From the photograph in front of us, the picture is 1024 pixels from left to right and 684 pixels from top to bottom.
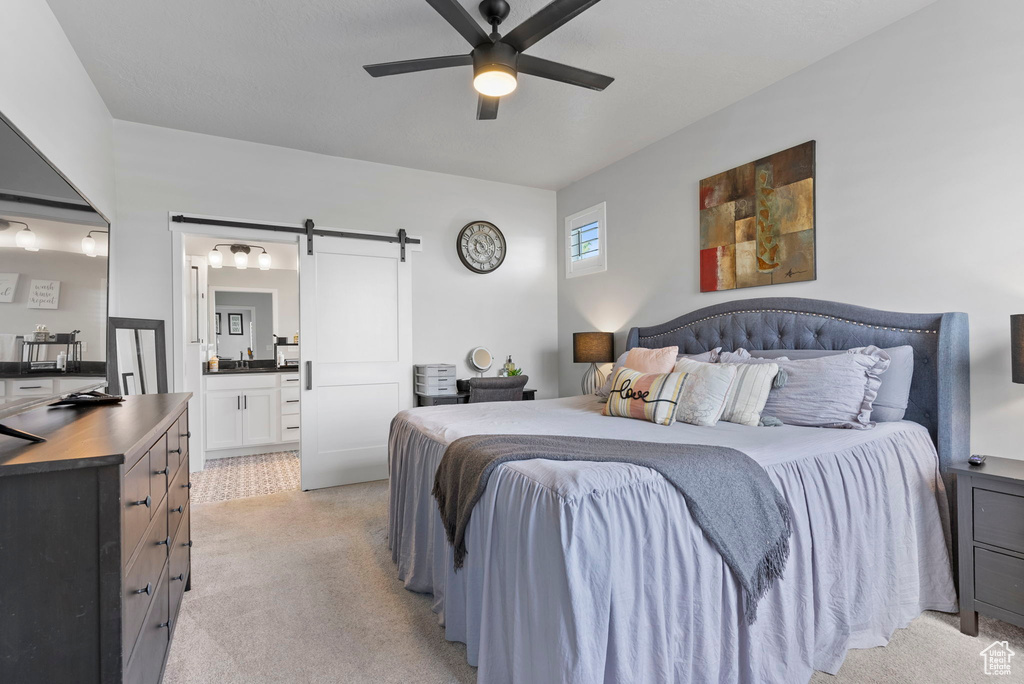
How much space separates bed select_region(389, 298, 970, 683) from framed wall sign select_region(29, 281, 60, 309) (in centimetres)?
142

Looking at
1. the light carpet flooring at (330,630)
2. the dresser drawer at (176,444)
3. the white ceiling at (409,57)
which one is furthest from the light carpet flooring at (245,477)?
the white ceiling at (409,57)

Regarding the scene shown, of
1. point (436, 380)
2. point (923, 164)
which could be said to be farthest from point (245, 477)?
point (923, 164)

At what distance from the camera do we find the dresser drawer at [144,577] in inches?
47.5

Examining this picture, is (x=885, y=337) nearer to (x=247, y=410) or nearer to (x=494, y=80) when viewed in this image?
(x=494, y=80)

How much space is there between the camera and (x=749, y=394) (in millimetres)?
2508

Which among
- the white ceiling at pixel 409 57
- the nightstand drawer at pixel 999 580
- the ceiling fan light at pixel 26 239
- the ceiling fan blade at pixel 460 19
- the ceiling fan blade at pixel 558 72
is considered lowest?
the nightstand drawer at pixel 999 580

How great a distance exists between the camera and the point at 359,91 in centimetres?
325

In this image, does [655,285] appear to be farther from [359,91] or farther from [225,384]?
[225,384]

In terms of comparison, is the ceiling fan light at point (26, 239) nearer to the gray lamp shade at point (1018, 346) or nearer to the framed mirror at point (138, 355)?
the framed mirror at point (138, 355)

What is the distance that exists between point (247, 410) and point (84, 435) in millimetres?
4217

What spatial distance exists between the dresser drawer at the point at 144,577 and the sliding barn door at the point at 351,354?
251 cm

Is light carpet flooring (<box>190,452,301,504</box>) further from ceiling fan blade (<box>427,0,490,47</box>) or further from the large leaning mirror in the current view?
ceiling fan blade (<box>427,0,490,47</box>)

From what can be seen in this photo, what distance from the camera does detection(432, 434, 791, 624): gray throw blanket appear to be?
5.02 feet

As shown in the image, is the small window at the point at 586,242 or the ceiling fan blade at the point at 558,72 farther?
the small window at the point at 586,242
